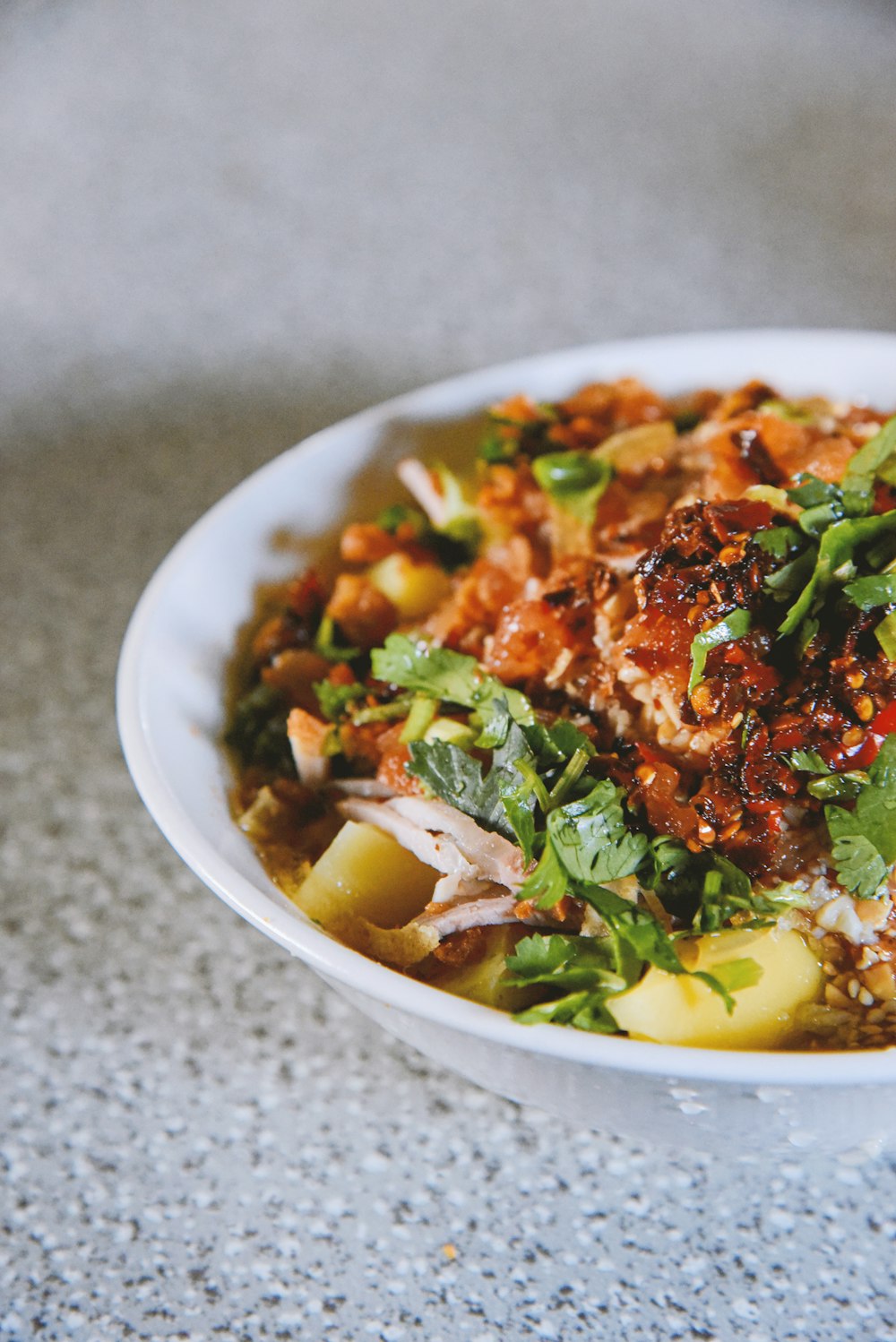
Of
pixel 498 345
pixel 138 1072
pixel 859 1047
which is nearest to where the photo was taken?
pixel 859 1047

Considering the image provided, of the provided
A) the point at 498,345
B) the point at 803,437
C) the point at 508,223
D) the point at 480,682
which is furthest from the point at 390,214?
the point at 480,682

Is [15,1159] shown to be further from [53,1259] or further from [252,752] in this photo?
[252,752]

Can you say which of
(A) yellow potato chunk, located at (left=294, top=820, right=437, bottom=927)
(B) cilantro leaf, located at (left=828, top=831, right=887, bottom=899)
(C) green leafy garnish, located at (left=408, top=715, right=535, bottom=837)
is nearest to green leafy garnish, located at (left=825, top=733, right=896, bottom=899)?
(B) cilantro leaf, located at (left=828, top=831, right=887, bottom=899)

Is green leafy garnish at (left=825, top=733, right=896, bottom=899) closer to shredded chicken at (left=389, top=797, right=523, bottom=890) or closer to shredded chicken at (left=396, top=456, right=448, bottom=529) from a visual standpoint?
shredded chicken at (left=389, top=797, right=523, bottom=890)

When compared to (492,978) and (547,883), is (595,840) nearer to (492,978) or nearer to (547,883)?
(547,883)

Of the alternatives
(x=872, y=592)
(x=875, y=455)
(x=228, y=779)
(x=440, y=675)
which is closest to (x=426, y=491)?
(x=440, y=675)

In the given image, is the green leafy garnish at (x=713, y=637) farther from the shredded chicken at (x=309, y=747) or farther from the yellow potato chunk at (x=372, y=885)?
the shredded chicken at (x=309, y=747)

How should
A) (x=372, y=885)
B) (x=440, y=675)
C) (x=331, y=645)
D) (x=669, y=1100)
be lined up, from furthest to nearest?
(x=331, y=645) < (x=440, y=675) < (x=372, y=885) < (x=669, y=1100)
